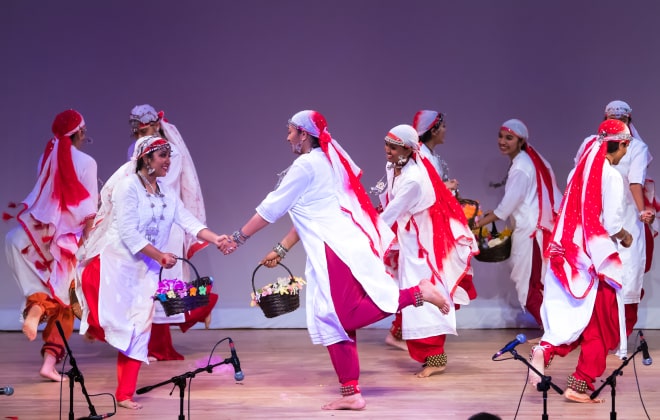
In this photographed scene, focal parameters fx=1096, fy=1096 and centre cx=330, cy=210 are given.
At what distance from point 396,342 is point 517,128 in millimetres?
1890

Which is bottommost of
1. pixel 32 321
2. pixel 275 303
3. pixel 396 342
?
pixel 396 342

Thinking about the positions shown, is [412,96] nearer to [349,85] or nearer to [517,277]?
[349,85]

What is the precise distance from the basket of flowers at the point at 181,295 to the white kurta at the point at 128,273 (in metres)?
0.14

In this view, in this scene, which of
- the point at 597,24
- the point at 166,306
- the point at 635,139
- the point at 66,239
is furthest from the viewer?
the point at 597,24

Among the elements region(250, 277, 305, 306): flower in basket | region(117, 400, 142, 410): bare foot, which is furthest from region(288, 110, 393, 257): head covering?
region(117, 400, 142, 410): bare foot

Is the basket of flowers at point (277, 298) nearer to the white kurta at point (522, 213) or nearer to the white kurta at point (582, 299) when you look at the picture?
the white kurta at point (582, 299)

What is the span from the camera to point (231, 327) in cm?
939

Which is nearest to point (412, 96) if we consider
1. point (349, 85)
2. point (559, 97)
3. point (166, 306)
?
point (349, 85)

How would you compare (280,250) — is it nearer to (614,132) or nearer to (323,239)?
(323,239)

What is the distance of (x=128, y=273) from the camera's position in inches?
245

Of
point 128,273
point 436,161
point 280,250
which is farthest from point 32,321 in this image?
point 436,161

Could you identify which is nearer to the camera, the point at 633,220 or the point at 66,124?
the point at 66,124

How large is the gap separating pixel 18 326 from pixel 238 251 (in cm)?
196

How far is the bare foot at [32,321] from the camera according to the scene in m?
6.99
